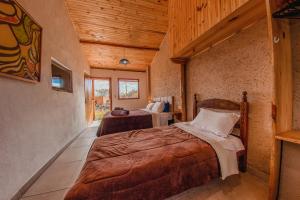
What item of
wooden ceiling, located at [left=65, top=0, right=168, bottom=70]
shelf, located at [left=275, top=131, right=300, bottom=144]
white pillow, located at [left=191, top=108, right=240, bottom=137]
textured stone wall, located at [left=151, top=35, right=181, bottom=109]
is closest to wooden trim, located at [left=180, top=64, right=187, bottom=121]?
textured stone wall, located at [left=151, top=35, right=181, bottom=109]

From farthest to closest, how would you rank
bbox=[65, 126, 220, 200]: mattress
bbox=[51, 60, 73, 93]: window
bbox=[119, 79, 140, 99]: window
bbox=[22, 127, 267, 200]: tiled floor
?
bbox=[119, 79, 140, 99]: window < bbox=[51, 60, 73, 93]: window < bbox=[22, 127, 267, 200]: tiled floor < bbox=[65, 126, 220, 200]: mattress

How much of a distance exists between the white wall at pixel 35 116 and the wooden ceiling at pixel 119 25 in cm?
69

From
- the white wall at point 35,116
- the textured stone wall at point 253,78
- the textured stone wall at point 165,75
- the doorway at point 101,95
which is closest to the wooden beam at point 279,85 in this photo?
the textured stone wall at point 253,78

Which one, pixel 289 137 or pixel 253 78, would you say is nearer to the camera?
pixel 289 137

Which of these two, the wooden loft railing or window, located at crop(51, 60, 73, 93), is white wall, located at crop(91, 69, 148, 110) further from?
the wooden loft railing

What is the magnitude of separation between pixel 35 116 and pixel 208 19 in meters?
2.78

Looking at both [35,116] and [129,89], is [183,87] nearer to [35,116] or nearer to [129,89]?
[35,116]

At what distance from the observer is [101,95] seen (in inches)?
290

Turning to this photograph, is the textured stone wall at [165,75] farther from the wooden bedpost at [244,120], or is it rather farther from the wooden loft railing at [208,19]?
the wooden bedpost at [244,120]

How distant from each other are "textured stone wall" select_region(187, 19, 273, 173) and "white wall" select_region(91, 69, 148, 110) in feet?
17.1

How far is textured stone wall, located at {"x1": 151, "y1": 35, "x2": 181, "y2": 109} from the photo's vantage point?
3.97m

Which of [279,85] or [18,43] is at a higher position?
[18,43]

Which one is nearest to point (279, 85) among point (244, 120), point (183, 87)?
point (244, 120)

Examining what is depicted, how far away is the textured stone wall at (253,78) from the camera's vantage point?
65.7 inches
